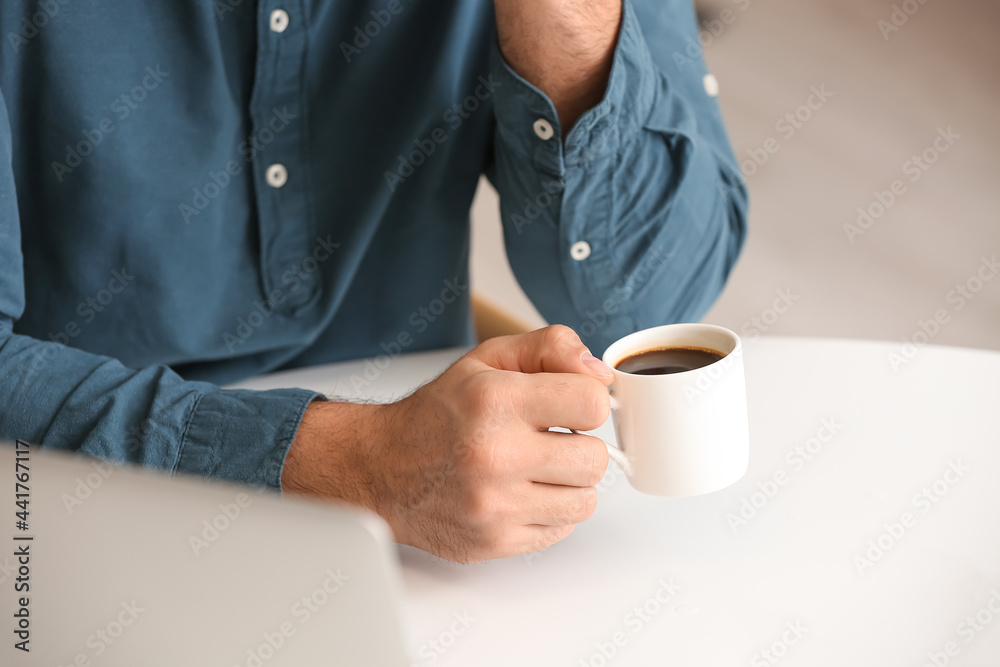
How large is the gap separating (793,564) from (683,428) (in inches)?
4.9

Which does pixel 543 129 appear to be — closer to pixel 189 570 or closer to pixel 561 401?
pixel 561 401

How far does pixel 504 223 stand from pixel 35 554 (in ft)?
2.27

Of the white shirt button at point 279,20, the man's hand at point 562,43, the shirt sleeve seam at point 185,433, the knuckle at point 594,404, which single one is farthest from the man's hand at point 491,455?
the white shirt button at point 279,20

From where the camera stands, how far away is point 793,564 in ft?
2.12

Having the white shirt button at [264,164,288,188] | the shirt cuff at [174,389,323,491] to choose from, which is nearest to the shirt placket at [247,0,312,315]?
the white shirt button at [264,164,288,188]

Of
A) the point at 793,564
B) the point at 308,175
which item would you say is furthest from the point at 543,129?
the point at 793,564

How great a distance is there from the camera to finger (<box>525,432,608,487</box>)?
64 cm

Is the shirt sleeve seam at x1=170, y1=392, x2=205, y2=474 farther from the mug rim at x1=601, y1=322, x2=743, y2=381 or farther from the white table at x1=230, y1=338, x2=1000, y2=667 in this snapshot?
the mug rim at x1=601, y1=322, x2=743, y2=381

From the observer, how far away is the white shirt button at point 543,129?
922 millimetres

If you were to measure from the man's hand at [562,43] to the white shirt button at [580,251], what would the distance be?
0.14 m

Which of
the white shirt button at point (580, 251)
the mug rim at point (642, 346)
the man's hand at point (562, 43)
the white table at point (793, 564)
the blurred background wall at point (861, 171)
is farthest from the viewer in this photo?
the blurred background wall at point (861, 171)

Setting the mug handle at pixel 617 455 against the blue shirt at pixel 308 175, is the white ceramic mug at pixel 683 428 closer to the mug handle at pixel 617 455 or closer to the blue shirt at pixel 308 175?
the mug handle at pixel 617 455

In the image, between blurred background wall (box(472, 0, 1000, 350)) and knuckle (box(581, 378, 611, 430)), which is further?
blurred background wall (box(472, 0, 1000, 350))

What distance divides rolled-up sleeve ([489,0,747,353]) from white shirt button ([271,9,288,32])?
23 cm
